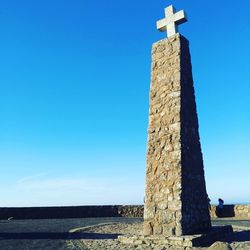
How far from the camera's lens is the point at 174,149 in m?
10.3

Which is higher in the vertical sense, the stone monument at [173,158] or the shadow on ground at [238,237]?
the stone monument at [173,158]

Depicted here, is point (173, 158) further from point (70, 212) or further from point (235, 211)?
point (70, 212)

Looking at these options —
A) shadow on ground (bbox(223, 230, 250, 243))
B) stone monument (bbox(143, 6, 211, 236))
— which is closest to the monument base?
shadow on ground (bbox(223, 230, 250, 243))

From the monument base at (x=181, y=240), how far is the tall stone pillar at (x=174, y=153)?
360mm

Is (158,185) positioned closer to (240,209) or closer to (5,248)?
(5,248)

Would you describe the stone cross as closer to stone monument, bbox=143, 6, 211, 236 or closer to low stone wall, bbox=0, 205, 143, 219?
stone monument, bbox=143, 6, 211, 236

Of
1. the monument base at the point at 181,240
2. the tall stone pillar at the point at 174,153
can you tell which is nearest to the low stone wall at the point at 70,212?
the monument base at the point at 181,240

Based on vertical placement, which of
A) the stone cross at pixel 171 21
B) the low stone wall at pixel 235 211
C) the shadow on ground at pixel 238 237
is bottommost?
the shadow on ground at pixel 238 237

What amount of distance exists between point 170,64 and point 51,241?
6348mm

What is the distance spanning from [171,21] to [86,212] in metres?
15.2

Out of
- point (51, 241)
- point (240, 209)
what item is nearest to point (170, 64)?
point (51, 241)

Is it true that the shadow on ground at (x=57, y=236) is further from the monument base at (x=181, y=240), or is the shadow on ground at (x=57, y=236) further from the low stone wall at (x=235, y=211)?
the low stone wall at (x=235, y=211)

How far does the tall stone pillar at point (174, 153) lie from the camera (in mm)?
9953

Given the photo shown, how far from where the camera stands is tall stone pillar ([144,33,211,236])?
9953 millimetres
